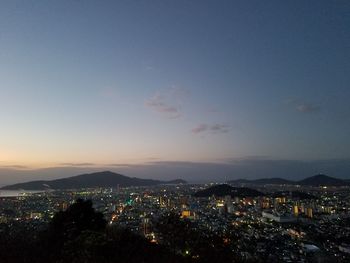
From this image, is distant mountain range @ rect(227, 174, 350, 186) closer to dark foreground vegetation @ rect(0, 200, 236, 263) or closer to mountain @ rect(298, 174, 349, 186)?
mountain @ rect(298, 174, 349, 186)

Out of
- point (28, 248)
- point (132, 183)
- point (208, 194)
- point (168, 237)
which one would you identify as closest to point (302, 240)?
point (168, 237)

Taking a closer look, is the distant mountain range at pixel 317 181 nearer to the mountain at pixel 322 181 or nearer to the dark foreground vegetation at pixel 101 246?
the mountain at pixel 322 181

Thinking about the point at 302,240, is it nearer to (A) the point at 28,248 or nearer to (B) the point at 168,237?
(B) the point at 168,237

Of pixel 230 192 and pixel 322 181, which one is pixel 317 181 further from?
pixel 230 192

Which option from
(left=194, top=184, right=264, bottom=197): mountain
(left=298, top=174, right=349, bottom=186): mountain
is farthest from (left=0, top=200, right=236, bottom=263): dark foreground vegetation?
(left=298, top=174, right=349, bottom=186): mountain

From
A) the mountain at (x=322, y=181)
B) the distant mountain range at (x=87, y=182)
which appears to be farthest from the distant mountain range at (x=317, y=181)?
the distant mountain range at (x=87, y=182)

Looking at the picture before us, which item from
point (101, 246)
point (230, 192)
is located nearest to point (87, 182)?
point (230, 192)
